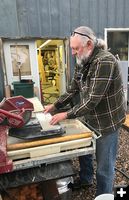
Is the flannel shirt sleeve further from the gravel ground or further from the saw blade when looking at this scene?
the gravel ground

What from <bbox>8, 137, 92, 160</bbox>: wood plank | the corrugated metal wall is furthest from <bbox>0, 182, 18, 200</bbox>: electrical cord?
the corrugated metal wall

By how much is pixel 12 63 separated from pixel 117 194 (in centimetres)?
424

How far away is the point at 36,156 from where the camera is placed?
55.1 inches

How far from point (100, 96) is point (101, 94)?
0.02 meters

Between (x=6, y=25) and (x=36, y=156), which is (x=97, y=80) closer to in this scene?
(x=36, y=156)

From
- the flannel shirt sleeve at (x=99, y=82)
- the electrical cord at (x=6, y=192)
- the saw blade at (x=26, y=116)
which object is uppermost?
the flannel shirt sleeve at (x=99, y=82)

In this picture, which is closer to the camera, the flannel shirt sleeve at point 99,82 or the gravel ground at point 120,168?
the flannel shirt sleeve at point 99,82

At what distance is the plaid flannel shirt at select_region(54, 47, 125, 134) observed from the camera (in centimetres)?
158

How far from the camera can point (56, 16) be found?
14.5ft

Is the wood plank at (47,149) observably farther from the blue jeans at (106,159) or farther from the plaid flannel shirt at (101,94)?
the blue jeans at (106,159)

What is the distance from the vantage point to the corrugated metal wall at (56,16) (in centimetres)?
418

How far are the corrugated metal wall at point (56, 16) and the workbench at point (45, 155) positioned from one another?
333 cm

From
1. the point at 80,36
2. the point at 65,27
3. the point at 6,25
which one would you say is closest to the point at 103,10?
the point at 65,27

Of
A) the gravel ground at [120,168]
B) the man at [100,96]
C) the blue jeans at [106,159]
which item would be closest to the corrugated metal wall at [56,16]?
the gravel ground at [120,168]
